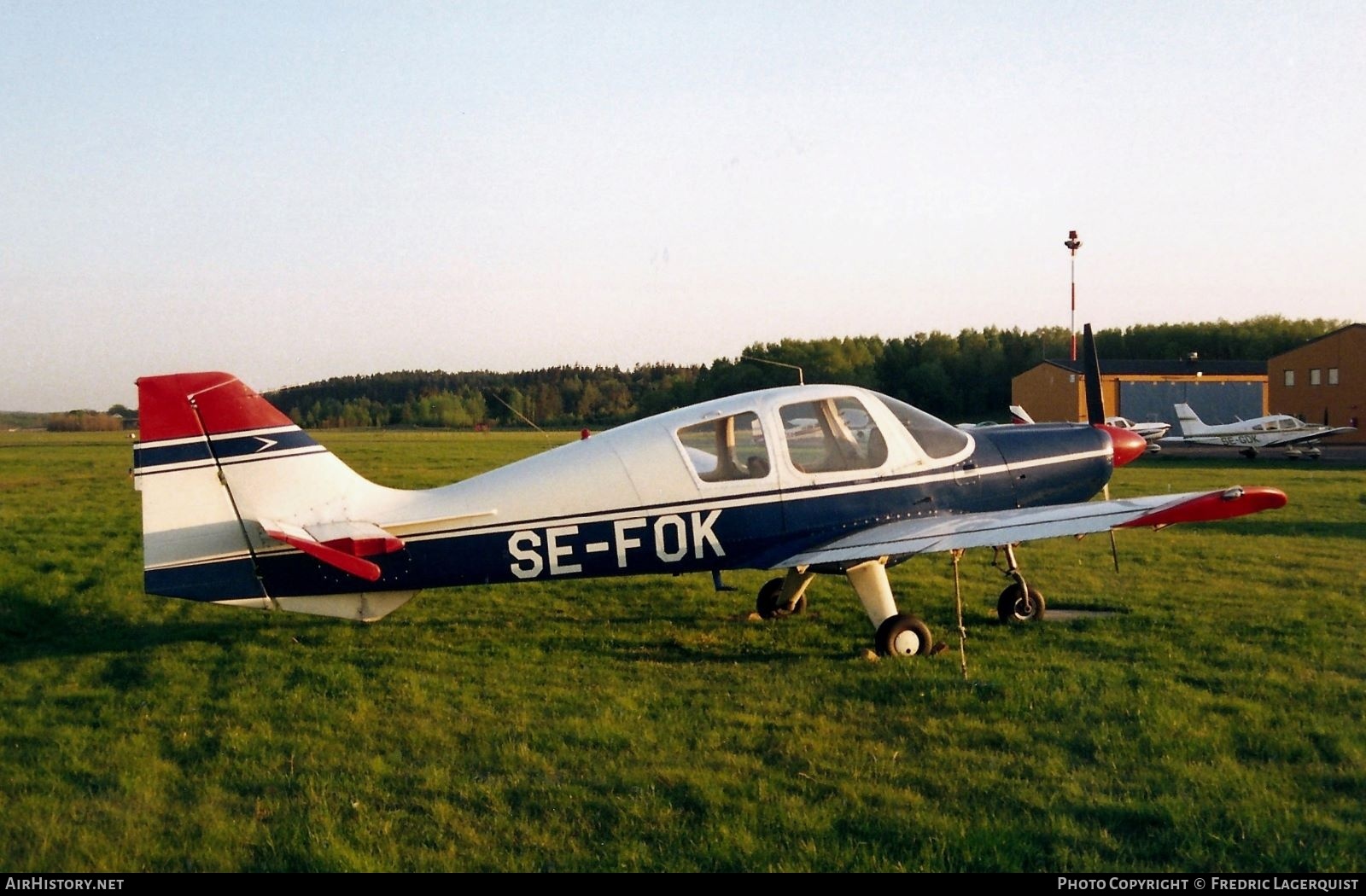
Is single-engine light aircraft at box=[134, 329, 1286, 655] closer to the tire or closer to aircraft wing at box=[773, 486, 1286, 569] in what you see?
aircraft wing at box=[773, 486, 1286, 569]

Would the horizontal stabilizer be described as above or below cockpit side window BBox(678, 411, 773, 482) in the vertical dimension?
below

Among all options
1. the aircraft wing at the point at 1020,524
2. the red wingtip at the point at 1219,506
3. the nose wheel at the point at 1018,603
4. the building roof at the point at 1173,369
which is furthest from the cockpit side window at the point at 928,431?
the building roof at the point at 1173,369

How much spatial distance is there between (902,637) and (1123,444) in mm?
3803

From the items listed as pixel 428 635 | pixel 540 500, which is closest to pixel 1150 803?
pixel 540 500

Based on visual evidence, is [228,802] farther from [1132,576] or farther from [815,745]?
[1132,576]

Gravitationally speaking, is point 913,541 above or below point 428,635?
above

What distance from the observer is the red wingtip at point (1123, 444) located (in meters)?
9.73

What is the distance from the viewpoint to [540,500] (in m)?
7.48

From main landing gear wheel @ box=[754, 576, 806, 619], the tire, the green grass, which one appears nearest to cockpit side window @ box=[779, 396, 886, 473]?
the green grass

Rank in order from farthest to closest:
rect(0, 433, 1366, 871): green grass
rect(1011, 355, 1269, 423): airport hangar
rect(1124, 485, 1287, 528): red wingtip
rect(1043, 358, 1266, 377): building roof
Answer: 1. rect(1043, 358, 1266, 377): building roof
2. rect(1011, 355, 1269, 423): airport hangar
3. rect(1124, 485, 1287, 528): red wingtip
4. rect(0, 433, 1366, 871): green grass

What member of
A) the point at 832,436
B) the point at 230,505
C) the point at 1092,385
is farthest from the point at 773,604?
the point at 230,505

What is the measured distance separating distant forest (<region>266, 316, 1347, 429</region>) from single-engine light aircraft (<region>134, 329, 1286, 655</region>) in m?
0.98

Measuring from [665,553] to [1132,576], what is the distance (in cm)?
671

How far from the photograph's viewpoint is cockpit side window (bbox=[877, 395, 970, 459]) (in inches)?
339
